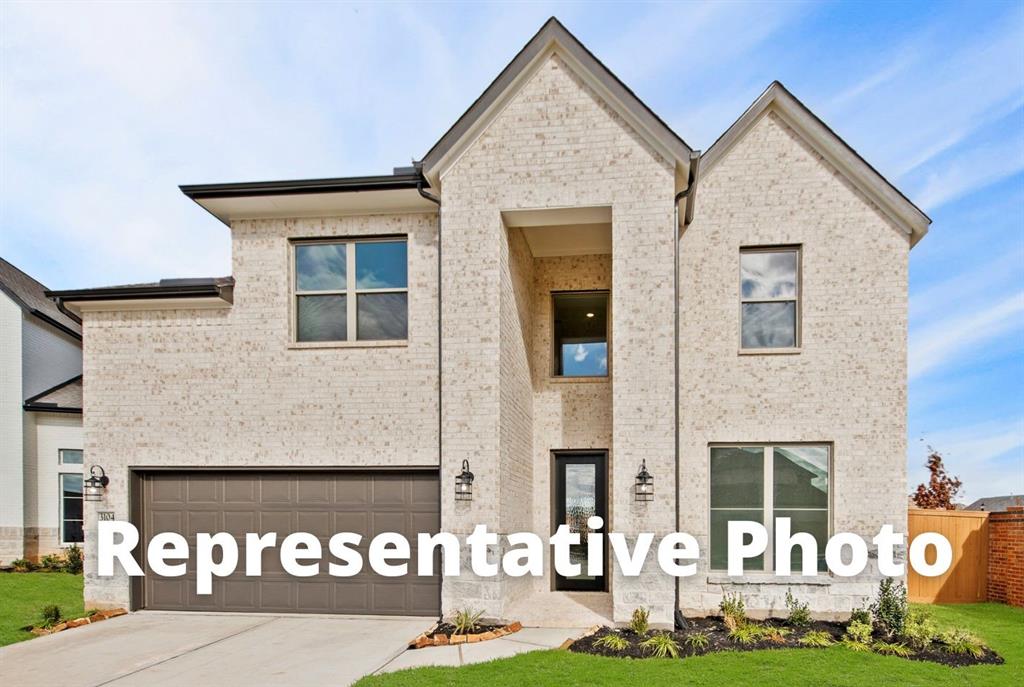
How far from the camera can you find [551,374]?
38.6 feet

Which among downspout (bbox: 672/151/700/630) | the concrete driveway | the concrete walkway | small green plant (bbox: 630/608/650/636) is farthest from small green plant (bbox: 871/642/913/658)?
the concrete driveway

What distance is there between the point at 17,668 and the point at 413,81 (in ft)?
35.4

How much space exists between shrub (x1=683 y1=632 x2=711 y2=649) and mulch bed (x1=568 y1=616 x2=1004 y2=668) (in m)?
0.03

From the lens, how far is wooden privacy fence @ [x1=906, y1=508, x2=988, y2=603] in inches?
477

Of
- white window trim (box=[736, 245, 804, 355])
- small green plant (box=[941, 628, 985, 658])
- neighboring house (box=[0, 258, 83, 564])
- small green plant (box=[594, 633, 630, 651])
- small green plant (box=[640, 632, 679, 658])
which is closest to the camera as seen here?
small green plant (box=[640, 632, 679, 658])

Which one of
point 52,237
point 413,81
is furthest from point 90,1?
point 52,237

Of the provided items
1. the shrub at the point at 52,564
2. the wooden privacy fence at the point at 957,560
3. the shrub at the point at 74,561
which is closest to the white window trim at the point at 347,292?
the shrub at the point at 74,561

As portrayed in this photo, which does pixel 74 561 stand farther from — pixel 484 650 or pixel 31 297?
pixel 484 650

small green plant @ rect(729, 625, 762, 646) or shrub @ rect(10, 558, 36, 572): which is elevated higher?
small green plant @ rect(729, 625, 762, 646)

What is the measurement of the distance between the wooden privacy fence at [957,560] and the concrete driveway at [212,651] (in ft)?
30.2

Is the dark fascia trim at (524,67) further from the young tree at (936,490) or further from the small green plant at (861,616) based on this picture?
the young tree at (936,490)

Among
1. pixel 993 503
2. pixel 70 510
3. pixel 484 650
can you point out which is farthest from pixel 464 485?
pixel 993 503

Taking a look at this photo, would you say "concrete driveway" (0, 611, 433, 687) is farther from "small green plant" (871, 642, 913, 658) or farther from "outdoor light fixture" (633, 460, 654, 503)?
"small green plant" (871, 642, 913, 658)

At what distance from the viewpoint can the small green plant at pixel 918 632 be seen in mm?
8336
